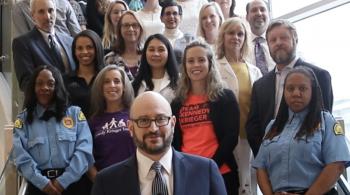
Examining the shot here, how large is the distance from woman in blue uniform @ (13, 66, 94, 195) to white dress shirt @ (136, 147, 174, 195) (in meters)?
0.96

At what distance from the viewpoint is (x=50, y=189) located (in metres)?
3.39

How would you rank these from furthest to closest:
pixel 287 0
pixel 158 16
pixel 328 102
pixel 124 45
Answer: pixel 287 0 < pixel 158 16 < pixel 124 45 < pixel 328 102

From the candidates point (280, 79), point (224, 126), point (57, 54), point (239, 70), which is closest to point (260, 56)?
point (239, 70)

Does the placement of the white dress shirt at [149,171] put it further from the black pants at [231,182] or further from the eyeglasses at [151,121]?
the black pants at [231,182]

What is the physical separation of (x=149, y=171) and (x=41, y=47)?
1.97m

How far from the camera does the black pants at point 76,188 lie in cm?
348

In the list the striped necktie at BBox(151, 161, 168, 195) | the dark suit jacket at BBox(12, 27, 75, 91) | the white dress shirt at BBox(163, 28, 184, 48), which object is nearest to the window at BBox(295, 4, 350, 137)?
the white dress shirt at BBox(163, 28, 184, 48)

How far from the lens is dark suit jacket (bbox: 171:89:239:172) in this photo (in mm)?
3602

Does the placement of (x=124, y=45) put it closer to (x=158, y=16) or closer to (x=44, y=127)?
(x=158, y=16)

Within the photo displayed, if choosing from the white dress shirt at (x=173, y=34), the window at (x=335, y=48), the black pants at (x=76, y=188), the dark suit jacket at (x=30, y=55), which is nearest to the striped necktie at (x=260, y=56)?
the window at (x=335, y=48)

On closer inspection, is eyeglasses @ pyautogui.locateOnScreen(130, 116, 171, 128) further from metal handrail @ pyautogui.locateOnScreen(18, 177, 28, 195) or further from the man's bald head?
metal handrail @ pyautogui.locateOnScreen(18, 177, 28, 195)

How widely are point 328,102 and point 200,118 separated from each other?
0.82 m

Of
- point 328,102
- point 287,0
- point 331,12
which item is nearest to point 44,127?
point 328,102

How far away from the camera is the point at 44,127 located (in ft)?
11.8
